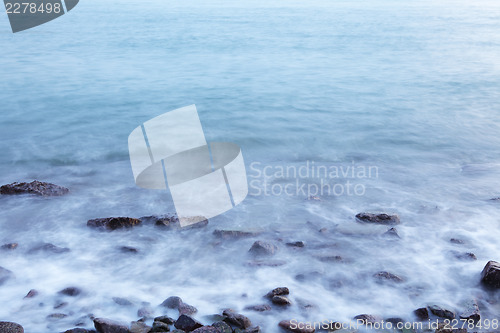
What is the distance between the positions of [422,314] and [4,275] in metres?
3.00

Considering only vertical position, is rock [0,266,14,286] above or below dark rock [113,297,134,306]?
above

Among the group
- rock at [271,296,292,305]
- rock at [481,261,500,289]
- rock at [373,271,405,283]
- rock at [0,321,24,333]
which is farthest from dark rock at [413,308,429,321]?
rock at [0,321,24,333]

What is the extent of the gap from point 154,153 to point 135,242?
8.80 ft

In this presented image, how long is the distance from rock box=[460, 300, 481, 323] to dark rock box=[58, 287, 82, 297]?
8.59 feet

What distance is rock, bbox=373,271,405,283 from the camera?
3426 mm

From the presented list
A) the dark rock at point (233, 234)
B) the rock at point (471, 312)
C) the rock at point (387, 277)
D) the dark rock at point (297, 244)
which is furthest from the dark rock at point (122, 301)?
the rock at point (471, 312)

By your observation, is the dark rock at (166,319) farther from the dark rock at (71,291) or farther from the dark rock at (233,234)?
the dark rock at (233,234)

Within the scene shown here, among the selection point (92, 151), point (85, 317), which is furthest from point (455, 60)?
point (85, 317)

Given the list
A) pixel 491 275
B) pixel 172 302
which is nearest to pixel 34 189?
pixel 172 302

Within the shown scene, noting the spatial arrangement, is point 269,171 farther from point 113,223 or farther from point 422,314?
point 422,314

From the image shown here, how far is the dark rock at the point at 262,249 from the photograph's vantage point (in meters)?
3.78

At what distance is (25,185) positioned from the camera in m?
5.04

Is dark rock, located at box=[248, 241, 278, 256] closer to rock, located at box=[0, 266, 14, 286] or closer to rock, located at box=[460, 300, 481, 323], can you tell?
rock, located at box=[460, 300, 481, 323]

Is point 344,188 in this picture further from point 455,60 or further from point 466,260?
point 455,60
